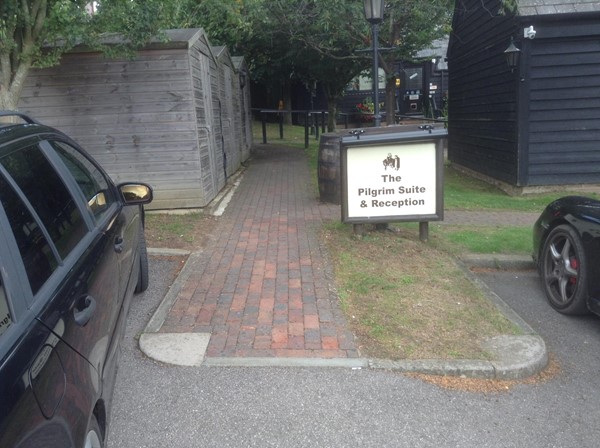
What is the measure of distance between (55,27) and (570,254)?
557 cm

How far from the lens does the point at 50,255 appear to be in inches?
93.4

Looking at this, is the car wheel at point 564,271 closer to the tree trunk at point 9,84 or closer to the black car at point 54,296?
the black car at point 54,296

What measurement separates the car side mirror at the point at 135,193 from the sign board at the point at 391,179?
8.70 ft

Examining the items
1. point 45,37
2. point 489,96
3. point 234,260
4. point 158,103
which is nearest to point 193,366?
point 234,260

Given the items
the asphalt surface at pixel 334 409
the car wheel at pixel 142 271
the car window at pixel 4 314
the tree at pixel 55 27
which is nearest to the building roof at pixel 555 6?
the tree at pixel 55 27

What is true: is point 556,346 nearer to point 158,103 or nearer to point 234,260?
point 234,260

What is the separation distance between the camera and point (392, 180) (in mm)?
6668

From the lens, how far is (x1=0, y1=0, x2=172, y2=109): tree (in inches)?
236

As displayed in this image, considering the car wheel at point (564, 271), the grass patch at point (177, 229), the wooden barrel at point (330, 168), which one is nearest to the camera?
the car wheel at point (564, 271)

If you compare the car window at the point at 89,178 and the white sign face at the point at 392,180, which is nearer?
the car window at the point at 89,178

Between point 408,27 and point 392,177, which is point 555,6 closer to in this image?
point 408,27

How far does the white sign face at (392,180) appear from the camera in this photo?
Answer: 259 inches

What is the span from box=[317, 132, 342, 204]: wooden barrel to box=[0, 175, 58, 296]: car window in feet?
22.2

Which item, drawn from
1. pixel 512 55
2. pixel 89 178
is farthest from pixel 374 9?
pixel 89 178
